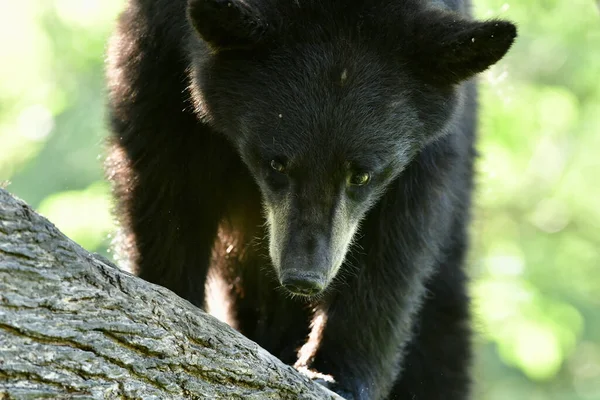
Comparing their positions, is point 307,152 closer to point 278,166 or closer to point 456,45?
point 278,166

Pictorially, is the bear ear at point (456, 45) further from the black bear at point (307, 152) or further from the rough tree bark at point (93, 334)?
the rough tree bark at point (93, 334)

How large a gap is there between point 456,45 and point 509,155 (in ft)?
23.0

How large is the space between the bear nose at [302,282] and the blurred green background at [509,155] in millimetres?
3511

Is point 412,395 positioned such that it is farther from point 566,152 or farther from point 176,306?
point 566,152

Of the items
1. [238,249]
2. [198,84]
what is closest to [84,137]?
[238,249]

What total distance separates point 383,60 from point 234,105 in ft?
2.79

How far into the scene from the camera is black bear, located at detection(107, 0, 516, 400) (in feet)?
15.9

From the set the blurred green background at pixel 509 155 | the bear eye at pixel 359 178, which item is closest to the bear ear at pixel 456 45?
the bear eye at pixel 359 178

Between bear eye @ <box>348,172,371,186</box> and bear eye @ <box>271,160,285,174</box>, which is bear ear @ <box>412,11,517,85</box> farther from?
bear eye @ <box>271,160,285,174</box>

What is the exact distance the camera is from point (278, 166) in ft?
16.3

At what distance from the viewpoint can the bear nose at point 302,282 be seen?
14.8 feet

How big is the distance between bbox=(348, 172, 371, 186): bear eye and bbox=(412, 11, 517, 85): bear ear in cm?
66

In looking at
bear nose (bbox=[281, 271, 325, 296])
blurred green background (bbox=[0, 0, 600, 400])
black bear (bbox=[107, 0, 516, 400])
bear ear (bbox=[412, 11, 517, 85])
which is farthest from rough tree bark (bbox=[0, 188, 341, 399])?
blurred green background (bbox=[0, 0, 600, 400])

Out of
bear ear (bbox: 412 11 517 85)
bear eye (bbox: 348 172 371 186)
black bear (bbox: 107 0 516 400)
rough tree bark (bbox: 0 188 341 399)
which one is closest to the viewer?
rough tree bark (bbox: 0 188 341 399)
